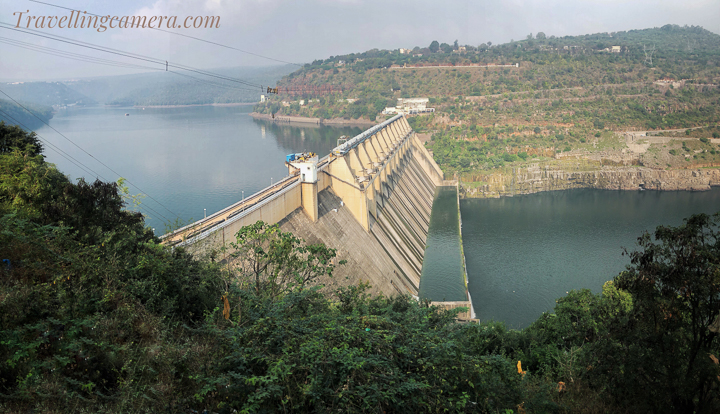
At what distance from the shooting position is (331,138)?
253 feet

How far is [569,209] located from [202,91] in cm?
15212

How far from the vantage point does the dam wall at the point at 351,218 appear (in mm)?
16391

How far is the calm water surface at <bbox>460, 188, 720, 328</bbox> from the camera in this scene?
25.1m

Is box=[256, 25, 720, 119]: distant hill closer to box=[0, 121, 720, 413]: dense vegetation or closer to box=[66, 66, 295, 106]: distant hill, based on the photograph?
box=[66, 66, 295, 106]: distant hill

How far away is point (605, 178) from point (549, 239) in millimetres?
23833

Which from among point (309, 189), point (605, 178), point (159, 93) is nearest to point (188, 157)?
point (309, 189)

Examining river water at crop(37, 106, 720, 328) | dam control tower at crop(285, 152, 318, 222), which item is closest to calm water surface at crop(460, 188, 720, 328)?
river water at crop(37, 106, 720, 328)

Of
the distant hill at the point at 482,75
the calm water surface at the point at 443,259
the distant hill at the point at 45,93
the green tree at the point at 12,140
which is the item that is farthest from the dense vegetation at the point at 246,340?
the distant hill at the point at 45,93

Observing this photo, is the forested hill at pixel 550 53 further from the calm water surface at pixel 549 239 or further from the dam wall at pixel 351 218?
the dam wall at pixel 351 218

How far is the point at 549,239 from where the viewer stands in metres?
34.5

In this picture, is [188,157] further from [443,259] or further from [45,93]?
[45,93]

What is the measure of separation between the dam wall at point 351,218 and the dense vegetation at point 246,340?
3.27m

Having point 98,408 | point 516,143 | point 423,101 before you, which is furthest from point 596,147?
point 98,408

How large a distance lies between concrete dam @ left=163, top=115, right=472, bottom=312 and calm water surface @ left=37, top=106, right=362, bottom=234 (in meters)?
11.1
